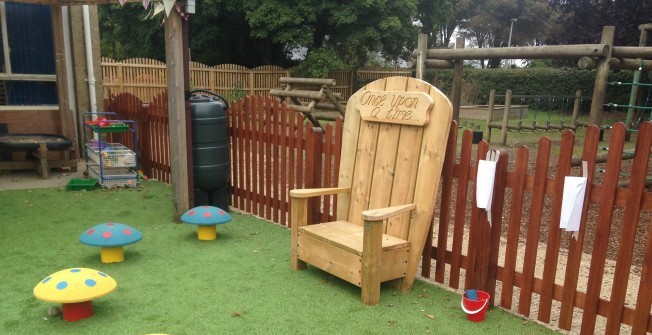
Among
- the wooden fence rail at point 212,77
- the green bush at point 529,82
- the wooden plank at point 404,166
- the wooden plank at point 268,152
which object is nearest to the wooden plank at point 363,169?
the wooden plank at point 404,166

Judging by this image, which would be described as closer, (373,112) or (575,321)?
(575,321)

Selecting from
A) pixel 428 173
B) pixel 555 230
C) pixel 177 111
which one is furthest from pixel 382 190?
pixel 177 111

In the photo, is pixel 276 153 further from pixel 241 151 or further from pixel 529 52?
pixel 529 52

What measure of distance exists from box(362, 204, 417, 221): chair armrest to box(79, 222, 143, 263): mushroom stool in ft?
7.21

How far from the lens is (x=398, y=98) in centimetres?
425

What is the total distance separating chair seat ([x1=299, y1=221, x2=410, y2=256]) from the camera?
155 inches

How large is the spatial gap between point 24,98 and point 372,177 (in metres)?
7.98

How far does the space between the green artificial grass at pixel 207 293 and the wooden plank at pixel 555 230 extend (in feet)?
0.63

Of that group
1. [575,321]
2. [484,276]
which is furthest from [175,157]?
[575,321]

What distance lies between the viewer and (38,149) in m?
8.32

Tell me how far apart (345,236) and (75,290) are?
2.04m

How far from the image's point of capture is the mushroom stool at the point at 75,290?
10.7 feet

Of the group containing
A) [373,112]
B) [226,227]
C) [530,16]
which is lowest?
[226,227]

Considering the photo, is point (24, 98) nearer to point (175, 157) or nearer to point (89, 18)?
point (89, 18)
